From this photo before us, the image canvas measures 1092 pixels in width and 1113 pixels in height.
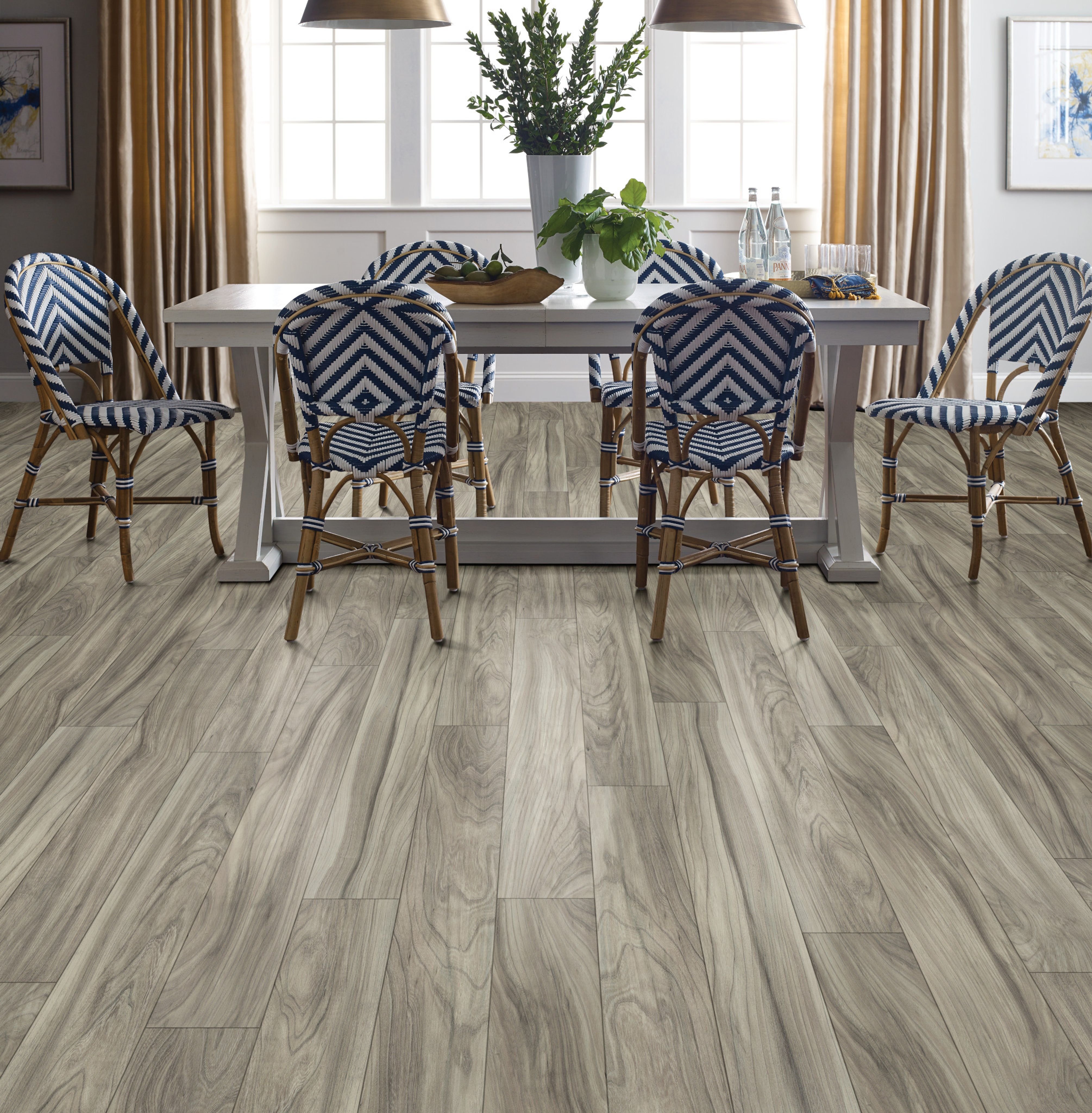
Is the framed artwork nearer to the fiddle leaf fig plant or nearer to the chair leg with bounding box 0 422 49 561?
the chair leg with bounding box 0 422 49 561

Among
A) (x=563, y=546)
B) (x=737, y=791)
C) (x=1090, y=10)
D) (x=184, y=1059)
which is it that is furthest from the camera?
(x=1090, y=10)

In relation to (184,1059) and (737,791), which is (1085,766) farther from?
(184,1059)

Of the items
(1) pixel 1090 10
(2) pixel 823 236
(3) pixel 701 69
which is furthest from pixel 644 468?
(1) pixel 1090 10

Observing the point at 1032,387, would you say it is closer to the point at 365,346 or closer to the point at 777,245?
the point at 777,245

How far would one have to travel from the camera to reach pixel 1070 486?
3.70 m

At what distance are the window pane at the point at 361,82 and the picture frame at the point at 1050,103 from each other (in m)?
3.04

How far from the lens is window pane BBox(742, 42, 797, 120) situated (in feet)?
20.7

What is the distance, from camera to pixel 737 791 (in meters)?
2.30

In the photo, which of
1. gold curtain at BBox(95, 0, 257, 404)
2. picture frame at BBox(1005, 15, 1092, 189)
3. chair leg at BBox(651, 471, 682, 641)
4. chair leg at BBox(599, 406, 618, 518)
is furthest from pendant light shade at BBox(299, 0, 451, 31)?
picture frame at BBox(1005, 15, 1092, 189)

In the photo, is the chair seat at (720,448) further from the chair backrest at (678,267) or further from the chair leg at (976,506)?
the chair backrest at (678,267)

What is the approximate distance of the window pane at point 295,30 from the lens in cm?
627

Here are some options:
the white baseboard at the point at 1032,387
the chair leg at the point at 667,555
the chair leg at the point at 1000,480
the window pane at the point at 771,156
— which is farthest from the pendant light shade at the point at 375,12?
the white baseboard at the point at 1032,387

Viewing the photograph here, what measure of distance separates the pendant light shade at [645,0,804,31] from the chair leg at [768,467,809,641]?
127 cm

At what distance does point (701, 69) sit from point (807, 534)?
3.50 meters
